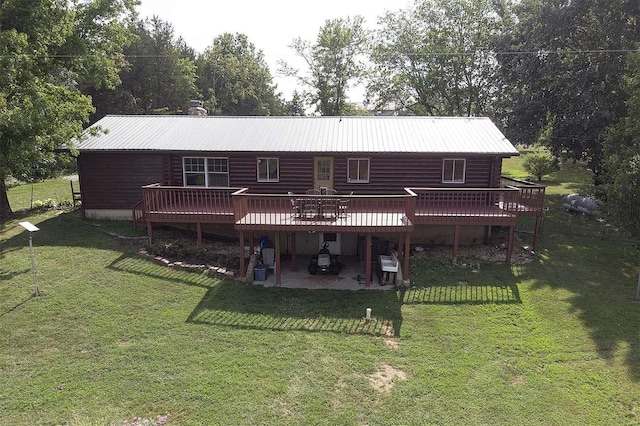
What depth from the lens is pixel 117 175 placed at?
1520cm

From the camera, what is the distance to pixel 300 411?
20.6ft

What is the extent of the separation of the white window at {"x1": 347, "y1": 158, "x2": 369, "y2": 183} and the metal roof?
0.64 metres

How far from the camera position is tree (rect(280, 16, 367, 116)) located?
128 ft

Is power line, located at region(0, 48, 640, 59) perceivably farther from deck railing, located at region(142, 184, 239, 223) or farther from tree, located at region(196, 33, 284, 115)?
tree, located at region(196, 33, 284, 115)

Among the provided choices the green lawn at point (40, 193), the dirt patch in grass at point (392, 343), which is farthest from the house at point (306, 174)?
the green lawn at point (40, 193)

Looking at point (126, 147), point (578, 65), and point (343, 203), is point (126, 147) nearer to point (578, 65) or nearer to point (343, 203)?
point (343, 203)

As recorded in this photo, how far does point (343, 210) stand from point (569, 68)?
17.0m

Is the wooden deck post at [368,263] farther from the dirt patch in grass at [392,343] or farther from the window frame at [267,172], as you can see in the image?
the window frame at [267,172]

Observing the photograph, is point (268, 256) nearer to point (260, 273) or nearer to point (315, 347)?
point (260, 273)

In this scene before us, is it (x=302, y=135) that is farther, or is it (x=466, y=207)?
(x=302, y=135)

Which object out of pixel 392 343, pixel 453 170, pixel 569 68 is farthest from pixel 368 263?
pixel 569 68

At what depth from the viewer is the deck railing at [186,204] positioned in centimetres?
1249

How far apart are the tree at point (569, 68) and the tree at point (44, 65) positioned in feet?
67.2

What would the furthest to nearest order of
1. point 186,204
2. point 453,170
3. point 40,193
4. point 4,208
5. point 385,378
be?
point 40,193 → point 4,208 → point 453,170 → point 186,204 → point 385,378
